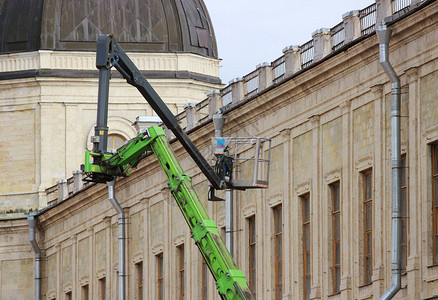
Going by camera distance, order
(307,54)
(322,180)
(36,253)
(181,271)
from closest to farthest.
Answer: (322,180)
(307,54)
(181,271)
(36,253)

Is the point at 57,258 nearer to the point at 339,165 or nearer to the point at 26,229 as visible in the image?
the point at 26,229

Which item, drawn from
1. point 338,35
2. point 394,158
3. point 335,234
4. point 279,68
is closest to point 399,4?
point 394,158

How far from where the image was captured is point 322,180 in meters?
40.9

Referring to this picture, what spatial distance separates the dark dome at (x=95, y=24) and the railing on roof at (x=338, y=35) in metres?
26.5

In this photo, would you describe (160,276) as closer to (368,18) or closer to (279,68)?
(279,68)

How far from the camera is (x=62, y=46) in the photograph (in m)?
66.4

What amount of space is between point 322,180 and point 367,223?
2.64 m

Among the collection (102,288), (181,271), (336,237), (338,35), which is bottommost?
(102,288)

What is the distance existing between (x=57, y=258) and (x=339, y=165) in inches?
937

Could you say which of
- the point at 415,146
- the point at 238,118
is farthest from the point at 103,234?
the point at 415,146

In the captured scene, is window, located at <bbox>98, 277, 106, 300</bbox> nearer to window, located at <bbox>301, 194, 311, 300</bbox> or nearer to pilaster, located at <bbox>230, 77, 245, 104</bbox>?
pilaster, located at <bbox>230, 77, 245, 104</bbox>

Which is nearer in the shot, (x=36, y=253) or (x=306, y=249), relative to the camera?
(x=306, y=249)

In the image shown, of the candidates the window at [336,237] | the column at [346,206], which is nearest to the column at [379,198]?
the column at [346,206]

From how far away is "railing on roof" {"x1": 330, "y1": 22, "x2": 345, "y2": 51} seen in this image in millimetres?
39844
